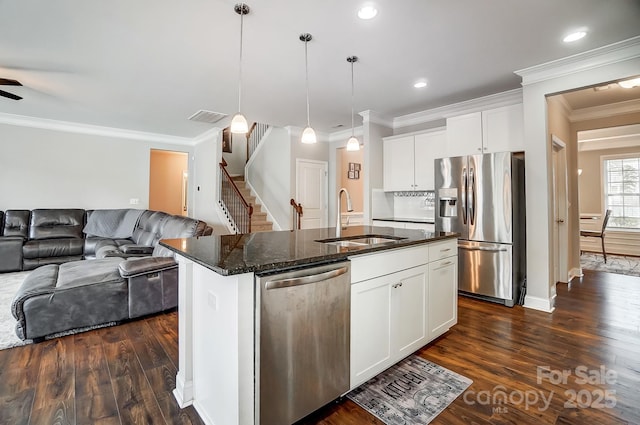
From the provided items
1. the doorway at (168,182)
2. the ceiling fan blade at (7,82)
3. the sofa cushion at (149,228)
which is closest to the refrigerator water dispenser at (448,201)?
the sofa cushion at (149,228)

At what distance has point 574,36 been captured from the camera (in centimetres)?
270

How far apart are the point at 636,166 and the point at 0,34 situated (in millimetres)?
10867

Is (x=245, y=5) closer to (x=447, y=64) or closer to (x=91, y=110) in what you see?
(x=447, y=64)

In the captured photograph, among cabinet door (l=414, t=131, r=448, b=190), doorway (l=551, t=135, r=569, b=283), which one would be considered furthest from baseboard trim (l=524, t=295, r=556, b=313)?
cabinet door (l=414, t=131, r=448, b=190)

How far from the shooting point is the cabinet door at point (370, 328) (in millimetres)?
1798

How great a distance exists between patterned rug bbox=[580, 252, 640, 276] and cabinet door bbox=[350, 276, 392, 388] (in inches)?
217

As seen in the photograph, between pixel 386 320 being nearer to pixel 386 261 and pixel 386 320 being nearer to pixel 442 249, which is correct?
pixel 386 261

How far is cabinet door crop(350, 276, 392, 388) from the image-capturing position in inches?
70.8

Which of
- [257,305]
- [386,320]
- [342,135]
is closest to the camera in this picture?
[257,305]

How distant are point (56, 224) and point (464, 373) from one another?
6952 mm

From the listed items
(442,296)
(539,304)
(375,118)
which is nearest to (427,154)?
(375,118)

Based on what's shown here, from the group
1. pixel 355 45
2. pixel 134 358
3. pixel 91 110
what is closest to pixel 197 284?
pixel 134 358

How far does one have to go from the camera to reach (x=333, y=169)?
21.7 ft

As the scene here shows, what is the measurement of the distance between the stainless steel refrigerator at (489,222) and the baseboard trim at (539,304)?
14 centimetres
